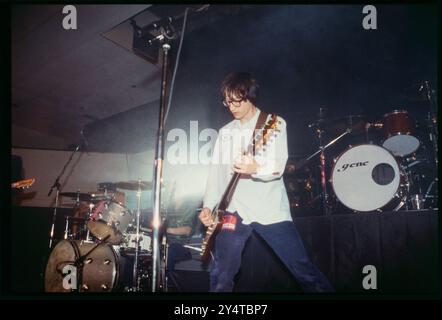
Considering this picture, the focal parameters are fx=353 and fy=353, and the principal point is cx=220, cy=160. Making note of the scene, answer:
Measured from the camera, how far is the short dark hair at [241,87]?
2178 mm

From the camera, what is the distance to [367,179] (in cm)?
289

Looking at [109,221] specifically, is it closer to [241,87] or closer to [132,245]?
[132,245]

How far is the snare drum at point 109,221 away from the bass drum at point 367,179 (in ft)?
7.22

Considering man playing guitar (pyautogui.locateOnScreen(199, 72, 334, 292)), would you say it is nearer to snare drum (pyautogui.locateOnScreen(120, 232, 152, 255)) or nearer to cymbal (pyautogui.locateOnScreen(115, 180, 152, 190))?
cymbal (pyautogui.locateOnScreen(115, 180, 152, 190))

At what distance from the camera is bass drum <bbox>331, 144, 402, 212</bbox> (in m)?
2.66

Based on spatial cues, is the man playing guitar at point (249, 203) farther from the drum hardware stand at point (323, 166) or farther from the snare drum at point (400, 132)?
the snare drum at point (400, 132)

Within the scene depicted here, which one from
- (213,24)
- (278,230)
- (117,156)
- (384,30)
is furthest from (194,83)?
(117,156)

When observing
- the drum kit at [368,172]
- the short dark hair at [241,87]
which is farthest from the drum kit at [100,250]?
the short dark hair at [241,87]

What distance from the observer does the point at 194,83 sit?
356 centimetres

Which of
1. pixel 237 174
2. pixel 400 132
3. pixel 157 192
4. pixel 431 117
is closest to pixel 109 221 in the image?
pixel 237 174

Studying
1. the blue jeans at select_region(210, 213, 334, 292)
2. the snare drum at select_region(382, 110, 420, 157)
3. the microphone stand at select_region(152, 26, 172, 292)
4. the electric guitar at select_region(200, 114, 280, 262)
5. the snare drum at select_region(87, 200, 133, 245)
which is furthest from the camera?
the snare drum at select_region(87, 200, 133, 245)

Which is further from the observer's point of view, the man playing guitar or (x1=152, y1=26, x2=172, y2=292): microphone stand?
the man playing guitar

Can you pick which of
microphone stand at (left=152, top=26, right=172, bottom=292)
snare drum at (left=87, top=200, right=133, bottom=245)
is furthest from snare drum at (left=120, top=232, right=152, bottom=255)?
microphone stand at (left=152, top=26, right=172, bottom=292)

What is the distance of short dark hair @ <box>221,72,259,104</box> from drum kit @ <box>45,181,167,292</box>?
163 cm
